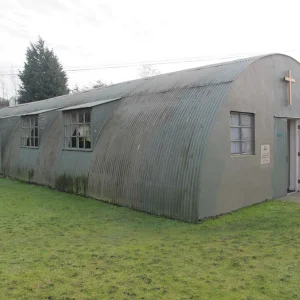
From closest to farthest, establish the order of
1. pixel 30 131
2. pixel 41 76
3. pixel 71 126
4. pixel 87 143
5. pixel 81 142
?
1. pixel 87 143
2. pixel 81 142
3. pixel 71 126
4. pixel 30 131
5. pixel 41 76

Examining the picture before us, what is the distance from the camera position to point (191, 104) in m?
7.55

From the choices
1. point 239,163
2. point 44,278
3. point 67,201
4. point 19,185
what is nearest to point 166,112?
point 239,163

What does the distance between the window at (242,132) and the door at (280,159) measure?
1.19m

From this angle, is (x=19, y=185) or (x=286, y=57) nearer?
(x=286, y=57)

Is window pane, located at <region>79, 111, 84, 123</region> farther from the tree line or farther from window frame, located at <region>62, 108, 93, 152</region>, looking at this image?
the tree line

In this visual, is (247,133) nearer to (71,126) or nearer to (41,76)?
(71,126)

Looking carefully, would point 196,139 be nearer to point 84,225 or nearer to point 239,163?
point 239,163

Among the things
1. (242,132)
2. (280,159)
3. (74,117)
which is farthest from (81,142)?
(280,159)

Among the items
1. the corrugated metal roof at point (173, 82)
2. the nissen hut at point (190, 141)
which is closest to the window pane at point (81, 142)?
the nissen hut at point (190, 141)

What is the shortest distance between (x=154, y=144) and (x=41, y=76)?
29.4m

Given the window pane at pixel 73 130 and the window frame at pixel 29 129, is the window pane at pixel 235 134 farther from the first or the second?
the window frame at pixel 29 129

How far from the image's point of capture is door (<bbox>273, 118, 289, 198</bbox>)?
29.7 feet

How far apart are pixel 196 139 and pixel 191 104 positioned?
1072 millimetres

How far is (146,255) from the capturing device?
4.91m
